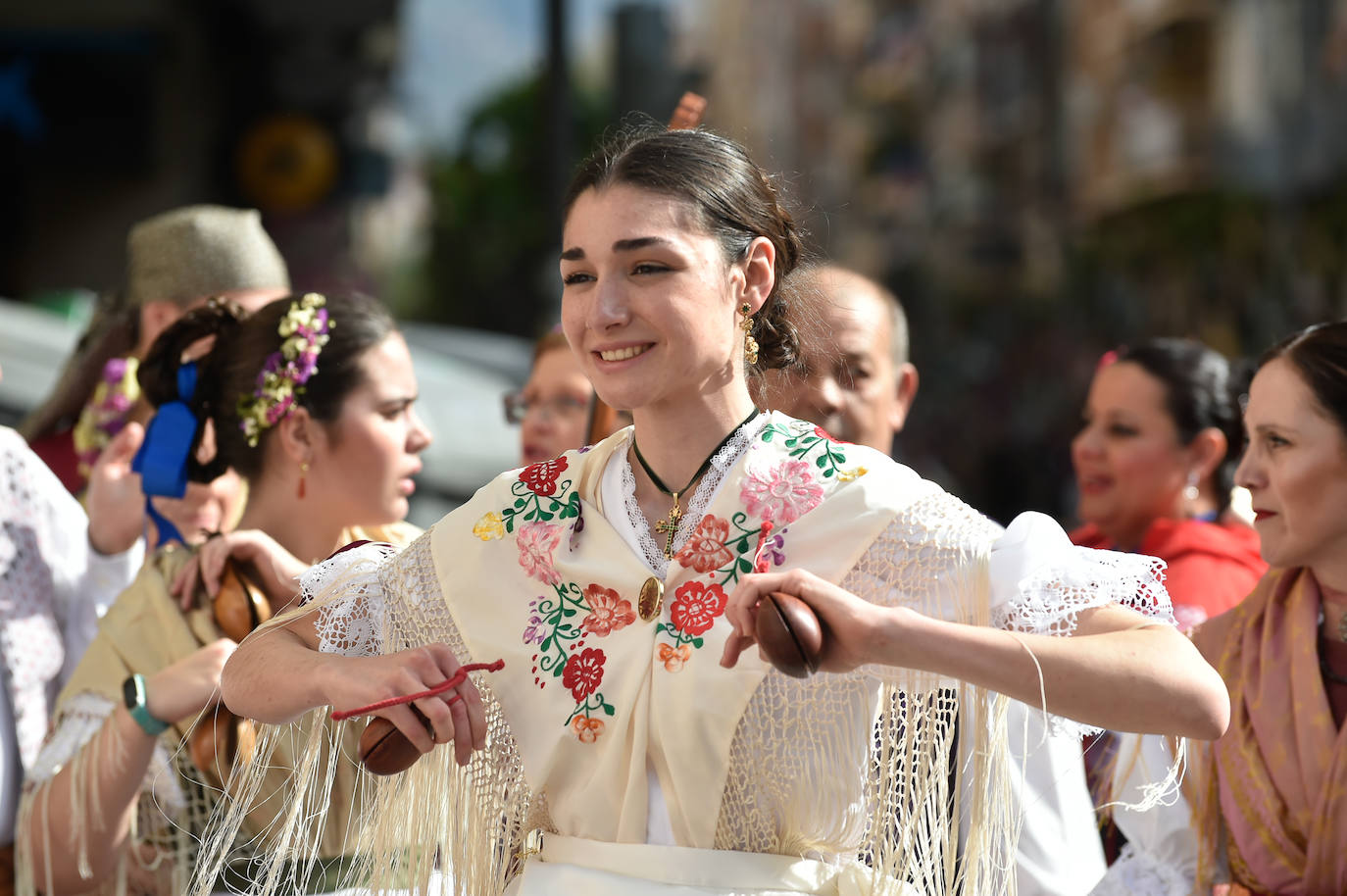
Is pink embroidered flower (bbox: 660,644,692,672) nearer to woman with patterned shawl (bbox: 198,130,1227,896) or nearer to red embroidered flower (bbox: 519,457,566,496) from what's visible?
woman with patterned shawl (bbox: 198,130,1227,896)

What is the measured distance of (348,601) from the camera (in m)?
2.27

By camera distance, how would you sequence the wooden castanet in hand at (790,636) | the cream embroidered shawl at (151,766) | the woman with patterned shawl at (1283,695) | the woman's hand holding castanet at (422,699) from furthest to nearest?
the cream embroidered shawl at (151,766)
the woman with patterned shawl at (1283,695)
the woman's hand holding castanet at (422,699)
the wooden castanet in hand at (790,636)

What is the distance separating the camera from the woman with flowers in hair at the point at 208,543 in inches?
111

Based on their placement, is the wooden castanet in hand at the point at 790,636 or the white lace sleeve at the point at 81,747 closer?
the wooden castanet in hand at the point at 790,636

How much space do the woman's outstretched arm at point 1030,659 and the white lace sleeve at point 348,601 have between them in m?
0.68

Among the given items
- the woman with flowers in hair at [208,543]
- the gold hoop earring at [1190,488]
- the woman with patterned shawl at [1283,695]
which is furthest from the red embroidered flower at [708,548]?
the gold hoop earring at [1190,488]

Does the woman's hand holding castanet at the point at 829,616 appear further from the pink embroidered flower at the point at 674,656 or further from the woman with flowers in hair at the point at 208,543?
the woman with flowers in hair at the point at 208,543

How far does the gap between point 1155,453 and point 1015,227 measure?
19.8m

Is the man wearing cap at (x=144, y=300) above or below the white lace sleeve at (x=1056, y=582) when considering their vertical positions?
above

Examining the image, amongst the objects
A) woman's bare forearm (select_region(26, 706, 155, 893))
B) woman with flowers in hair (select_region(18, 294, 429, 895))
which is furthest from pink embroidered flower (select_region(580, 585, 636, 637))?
woman's bare forearm (select_region(26, 706, 155, 893))

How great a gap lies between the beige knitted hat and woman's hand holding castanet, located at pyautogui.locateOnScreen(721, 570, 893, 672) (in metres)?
2.90

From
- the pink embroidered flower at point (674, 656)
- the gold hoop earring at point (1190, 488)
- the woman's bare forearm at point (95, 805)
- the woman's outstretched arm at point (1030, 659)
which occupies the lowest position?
the woman's bare forearm at point (95, 805)

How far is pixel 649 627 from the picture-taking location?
2137 millimetres

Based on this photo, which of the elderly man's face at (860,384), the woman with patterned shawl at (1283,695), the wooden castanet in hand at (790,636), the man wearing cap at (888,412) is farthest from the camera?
the elderly man's face at (860,384)
